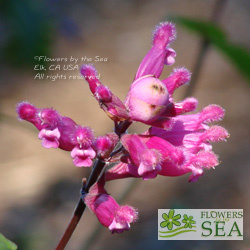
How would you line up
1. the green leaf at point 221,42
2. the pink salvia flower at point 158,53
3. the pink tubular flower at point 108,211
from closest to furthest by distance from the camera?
1. the pink tubular flower at point 108,211
2. the pink salvia flower at point 158,53
3. the green leaf at point 221,42

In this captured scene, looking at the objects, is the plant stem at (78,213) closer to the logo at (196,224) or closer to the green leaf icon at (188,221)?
the logo at (196,224)

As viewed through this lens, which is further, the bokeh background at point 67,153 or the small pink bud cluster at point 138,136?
the bokeh background at point 67,153

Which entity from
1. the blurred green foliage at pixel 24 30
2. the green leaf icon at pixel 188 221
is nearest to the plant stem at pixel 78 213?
the green leaf icon at pixel 188 221

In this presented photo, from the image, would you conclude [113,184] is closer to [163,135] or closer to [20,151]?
[20,151]

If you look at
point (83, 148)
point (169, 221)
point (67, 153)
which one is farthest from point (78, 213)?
point (67, 153)

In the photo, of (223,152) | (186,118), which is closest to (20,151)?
(223,152)

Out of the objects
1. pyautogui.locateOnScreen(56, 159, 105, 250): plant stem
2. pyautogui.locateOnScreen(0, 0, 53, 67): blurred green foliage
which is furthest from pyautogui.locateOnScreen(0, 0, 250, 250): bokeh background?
pyautogui.locateOnScreen(56, 159, 105, 250): plant stem
